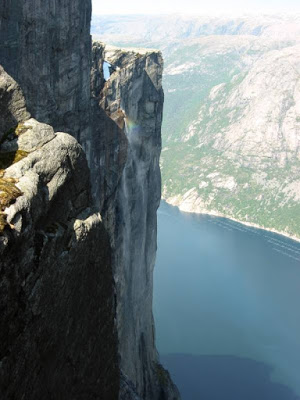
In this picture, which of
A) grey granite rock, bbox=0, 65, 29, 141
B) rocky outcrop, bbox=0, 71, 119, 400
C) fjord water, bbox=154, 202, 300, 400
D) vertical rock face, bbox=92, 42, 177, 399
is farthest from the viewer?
fjord water, bbox=154, 202, 300, 400

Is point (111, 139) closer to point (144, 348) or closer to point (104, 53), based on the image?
point (104, 53)

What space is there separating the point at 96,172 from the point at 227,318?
9937 centimetres

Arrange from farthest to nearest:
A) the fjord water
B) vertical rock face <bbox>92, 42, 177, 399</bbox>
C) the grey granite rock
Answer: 1. the fjord water
2. vertical rock face <bbox>92, 42, 177, 399</bbox>
3. the grey granite rock

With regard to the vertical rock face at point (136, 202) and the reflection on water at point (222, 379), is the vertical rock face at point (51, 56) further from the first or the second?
the reflection on water at point (222, 379)

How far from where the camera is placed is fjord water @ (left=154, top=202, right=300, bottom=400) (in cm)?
9812

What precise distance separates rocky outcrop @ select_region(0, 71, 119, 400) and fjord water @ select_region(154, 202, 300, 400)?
79598 millimetres

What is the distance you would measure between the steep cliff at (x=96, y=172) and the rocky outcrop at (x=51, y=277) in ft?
0.20

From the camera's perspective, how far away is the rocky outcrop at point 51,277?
1130 cm

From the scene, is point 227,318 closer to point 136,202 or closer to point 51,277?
point 136,202

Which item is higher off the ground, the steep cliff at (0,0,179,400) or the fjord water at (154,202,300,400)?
the steep cliff at (0,0,179,400)

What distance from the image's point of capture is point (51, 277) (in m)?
12.9

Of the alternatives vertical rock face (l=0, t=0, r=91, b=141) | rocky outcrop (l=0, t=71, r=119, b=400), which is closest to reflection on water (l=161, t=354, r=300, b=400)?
vertical rock face (l=0, t=0, r=91, b=141)

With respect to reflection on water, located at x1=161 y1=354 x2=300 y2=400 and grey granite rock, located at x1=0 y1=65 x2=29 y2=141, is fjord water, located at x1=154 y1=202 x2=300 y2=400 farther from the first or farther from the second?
grey granite rock, located at x1=0 y1=65 x2=29 y2=141

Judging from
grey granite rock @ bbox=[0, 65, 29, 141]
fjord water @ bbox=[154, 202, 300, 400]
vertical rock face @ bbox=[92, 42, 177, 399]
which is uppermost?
grey granite rock @ bbox=[0, 65, 29, 141]
